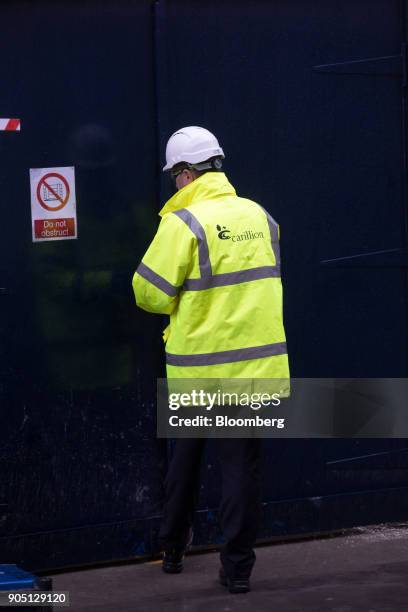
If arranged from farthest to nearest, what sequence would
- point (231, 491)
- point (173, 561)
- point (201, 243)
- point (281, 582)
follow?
point (173, 561), point (281, 582), point (231, 491), point (201, 243)

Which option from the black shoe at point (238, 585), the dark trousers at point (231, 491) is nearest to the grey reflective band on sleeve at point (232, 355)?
the dark trousers at point (231, 491)

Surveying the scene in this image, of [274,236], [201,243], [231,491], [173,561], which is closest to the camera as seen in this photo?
[201,243]

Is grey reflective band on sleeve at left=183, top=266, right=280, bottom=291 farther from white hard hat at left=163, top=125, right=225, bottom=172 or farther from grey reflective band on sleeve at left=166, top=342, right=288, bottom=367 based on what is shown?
white hard hat at left=163, top=125, right=225, bottom=172

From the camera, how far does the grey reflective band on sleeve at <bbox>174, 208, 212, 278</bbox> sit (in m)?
5.33

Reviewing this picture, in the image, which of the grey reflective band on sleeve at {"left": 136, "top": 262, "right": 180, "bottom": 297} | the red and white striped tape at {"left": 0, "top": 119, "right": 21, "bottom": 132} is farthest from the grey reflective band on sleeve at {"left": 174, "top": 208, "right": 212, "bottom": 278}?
the red and white striped tape at {"left": 0, "top": 119, "right": 21, "bottom": 132}

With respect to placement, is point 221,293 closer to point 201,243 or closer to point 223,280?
point 223,280

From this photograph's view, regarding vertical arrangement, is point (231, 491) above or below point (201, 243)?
below

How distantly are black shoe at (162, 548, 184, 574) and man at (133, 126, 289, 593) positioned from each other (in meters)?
0.28

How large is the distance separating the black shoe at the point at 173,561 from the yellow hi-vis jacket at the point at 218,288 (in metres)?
0.82

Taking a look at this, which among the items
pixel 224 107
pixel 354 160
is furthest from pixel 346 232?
pixel 224 107

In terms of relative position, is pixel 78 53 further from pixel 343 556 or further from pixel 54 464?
pixel 343 556

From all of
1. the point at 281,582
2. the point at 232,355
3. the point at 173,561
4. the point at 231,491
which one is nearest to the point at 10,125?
the point at 232,355

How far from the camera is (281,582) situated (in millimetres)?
5691

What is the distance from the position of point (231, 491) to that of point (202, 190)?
1178mm
